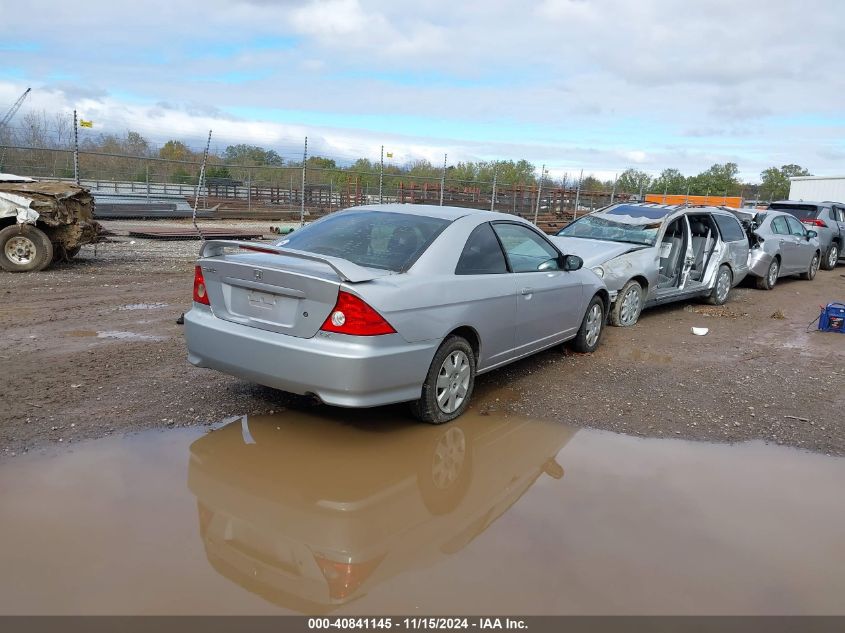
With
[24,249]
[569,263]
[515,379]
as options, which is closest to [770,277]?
[569,263]

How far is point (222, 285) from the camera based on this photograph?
462 centimetres

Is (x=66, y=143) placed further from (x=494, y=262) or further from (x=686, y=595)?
(x=686, y=595)

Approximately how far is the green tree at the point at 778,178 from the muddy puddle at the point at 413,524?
56367 millimetres

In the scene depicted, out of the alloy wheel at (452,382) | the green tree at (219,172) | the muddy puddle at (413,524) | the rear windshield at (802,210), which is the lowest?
the muddy puddle at (413,524)

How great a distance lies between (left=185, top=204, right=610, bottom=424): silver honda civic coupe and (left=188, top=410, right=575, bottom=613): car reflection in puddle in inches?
15.6

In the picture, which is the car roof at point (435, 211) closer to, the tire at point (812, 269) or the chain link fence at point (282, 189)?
the tire at point (812, 269)

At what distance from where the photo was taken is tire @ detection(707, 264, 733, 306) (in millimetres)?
10781

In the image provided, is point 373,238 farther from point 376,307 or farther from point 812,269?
point 812,269

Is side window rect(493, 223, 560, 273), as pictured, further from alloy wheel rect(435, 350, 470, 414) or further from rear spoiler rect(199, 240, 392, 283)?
rear spoiler rect(199, 240, 392, 283)

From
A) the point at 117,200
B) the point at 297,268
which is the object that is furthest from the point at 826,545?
the point at 117,200

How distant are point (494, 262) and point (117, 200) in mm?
20258

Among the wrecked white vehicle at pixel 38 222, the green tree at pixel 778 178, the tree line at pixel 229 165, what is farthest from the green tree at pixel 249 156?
the green tree at pixel 778 178

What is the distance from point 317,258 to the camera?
427cm

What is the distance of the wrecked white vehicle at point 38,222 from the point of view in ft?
33.0
